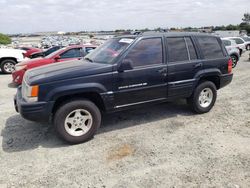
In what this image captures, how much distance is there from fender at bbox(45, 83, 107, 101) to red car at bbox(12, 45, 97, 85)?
4828 mm

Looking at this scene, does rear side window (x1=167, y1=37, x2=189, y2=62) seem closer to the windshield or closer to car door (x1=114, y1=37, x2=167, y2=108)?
car door (x1=114, y1=37, x2=167, y2=108)

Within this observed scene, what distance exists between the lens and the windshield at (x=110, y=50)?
4.65 m

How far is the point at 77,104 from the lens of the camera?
4.18 metres

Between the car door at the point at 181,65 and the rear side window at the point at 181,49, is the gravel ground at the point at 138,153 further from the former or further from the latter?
the rear side window at the point at 181,49

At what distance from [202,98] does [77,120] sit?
2937 millimetres

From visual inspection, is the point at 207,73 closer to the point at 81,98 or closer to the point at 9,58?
the point at 81,98

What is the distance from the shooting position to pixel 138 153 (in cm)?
395

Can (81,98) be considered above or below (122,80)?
below

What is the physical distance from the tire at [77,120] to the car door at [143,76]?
Result: 0.51 metres

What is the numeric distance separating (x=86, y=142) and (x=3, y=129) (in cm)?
187

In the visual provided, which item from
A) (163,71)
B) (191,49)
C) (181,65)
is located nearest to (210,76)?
Answer: (191,49)

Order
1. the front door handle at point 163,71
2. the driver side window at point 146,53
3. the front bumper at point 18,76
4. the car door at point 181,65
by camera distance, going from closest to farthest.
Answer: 1. the driver side window at point 146,53
2. the front door handle at point 163,71
3. the car door at point 181,65
4. the front bumper at point 18,76

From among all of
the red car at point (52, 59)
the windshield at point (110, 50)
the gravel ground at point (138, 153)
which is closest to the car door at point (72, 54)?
the red car at point (52, 59)

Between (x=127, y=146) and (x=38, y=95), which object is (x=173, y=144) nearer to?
(x=127, y=146)
